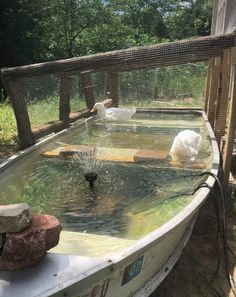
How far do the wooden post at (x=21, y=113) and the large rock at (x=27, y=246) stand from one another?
11.5ft

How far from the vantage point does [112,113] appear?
7980 mm

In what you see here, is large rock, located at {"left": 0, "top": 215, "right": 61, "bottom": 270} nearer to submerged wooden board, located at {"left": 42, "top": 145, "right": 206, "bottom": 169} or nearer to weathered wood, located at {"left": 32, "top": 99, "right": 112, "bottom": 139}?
submerged wooden board, located at {"left": 42, "top": 145, "right": 206, "bottom": 169}

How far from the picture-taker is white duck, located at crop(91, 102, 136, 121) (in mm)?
7914

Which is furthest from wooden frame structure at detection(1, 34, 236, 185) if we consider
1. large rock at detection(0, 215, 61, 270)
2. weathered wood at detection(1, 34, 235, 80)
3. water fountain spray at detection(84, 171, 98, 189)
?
large rock at detection(0, 215, 61, 270)

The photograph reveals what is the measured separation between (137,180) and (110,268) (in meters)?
2.34

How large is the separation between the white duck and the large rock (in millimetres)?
5718

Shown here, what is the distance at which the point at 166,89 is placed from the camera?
826 centimetres

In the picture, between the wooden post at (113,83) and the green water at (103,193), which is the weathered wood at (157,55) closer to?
the green water at (103,193)

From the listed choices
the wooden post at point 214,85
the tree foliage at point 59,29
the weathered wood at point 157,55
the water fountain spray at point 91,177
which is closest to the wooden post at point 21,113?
the weathered wood at point 157,55

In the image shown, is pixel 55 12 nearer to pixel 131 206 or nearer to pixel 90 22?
pixel 90 22

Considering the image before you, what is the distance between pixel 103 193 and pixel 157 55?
1.58 metres

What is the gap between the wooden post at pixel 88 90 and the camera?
7772 mm

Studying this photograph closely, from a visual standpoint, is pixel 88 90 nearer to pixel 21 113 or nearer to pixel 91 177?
pixel 21 113

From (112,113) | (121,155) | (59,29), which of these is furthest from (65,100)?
(59,29)
